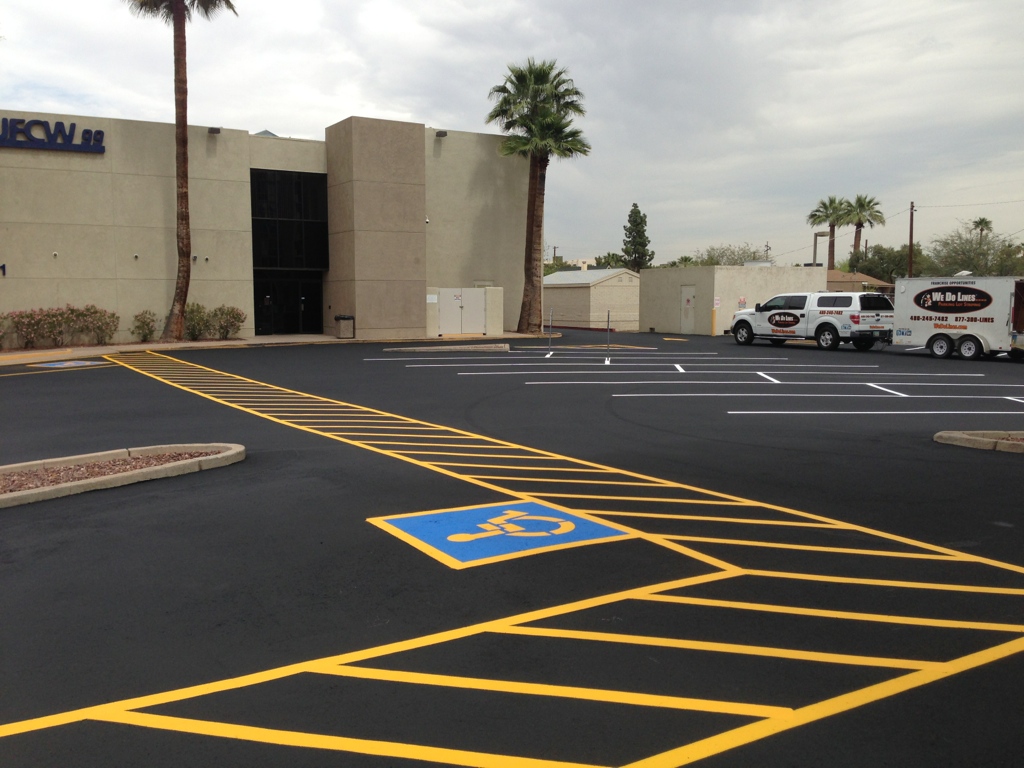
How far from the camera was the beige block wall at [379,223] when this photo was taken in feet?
112

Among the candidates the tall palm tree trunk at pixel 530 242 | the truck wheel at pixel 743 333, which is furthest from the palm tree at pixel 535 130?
the truck wheel at pixel 743 333

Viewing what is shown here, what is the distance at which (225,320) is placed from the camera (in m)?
33.8

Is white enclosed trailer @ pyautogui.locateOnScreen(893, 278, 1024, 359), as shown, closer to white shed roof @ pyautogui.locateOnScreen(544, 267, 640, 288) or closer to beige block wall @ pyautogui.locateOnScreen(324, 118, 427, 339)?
beige block wall @ pyautogui.locateOnScreen(324, 118, 427, 339)

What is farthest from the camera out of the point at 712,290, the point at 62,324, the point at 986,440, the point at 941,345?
the point at 712,290

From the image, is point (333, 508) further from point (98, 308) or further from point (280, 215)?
point (280, 215)

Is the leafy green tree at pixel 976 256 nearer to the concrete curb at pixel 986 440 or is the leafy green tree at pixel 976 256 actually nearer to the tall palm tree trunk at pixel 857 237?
the tall palm tree trunk at pixel 857 237

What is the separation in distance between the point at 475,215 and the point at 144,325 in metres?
15.1

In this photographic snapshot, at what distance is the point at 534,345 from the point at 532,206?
9.36 metres

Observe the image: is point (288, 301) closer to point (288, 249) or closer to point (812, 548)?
point (288, 249)

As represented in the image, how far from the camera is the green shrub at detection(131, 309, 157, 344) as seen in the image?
3219 centimetres

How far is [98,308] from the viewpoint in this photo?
31.5 meters

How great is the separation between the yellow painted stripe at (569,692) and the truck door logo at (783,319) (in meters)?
29.4

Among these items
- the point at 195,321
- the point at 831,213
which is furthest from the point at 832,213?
the point at 195,321

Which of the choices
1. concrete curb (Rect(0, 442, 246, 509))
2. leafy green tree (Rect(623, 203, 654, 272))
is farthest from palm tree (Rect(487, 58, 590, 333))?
leafy green tree (Rect(623, 203, 654, 272))
